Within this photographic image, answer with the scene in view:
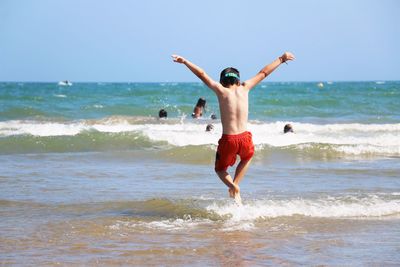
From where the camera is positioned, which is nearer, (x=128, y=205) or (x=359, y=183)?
(x=128, y=205)

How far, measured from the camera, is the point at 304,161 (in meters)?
12.5

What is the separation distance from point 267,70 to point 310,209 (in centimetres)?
158

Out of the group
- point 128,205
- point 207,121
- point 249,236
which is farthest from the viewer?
point 207,121

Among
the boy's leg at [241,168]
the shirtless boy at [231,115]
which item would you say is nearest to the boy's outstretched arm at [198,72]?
the shirtless boy at [231,115]

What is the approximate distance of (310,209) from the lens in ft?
23.5

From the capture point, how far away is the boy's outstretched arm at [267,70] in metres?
6.80

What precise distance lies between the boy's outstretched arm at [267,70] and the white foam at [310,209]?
1.29 metres

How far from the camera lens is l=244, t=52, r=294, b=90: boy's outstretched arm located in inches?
268

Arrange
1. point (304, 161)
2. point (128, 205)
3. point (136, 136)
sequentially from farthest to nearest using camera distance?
point (136, 136), point (304, 161), point (128, 205)

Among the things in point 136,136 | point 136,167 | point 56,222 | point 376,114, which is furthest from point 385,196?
point 376,114

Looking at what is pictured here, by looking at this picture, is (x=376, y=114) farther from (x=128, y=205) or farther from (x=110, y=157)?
(x=128, y=205)

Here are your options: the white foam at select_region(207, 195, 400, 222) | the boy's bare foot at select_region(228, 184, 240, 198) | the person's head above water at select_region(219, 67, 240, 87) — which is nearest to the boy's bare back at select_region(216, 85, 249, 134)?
the person's head above water at select_region(219, 67, 240, 87)

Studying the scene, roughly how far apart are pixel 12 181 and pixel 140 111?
20.0 metres

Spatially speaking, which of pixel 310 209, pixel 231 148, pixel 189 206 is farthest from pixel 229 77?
pixel 310 209
